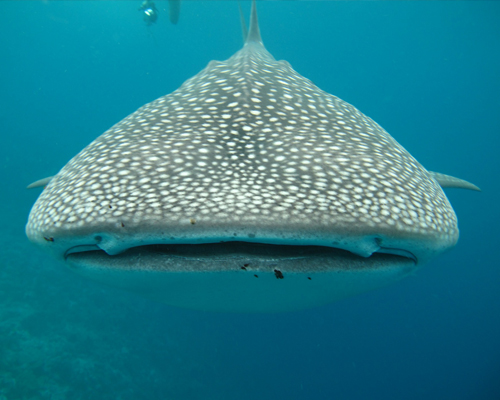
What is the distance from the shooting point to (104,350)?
357 inches

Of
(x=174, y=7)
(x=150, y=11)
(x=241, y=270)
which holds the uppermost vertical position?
(x=174, y=7)

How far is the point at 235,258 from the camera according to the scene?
1654 mm

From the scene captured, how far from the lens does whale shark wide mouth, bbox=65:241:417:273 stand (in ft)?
5.45

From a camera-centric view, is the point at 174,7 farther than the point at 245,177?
Yes

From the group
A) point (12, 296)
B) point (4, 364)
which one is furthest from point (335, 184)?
point (12, 296)

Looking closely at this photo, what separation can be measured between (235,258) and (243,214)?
30 cm

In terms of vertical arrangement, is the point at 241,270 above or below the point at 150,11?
below

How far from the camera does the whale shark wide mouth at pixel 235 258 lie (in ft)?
5.45

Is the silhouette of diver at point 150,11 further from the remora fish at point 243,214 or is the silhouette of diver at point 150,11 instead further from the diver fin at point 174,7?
the remora fish at point 243,214

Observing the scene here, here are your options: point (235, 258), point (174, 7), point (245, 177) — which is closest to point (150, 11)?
point (174, 7)

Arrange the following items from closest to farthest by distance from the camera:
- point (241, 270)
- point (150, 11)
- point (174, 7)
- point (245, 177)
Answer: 1. point (241, 270)
2. point (245, 177)
3. point (150, 11)
4. point (174, 7)

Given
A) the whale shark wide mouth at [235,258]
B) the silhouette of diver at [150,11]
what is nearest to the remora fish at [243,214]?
the whale shark wide mouth at [235,258]

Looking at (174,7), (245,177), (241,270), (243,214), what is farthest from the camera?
(174,7)

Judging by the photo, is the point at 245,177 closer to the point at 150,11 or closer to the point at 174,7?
the point at 150,11
